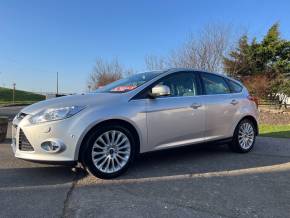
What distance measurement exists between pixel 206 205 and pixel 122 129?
63.5 inches

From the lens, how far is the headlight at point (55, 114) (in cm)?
462

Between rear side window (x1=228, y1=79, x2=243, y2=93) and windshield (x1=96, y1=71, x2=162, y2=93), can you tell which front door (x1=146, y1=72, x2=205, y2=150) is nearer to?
windshield (x1=96, y1=71, x2=162, y2=93)

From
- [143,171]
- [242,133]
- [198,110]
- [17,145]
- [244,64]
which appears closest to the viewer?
[17,145]

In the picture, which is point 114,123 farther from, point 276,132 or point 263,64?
point 263,64

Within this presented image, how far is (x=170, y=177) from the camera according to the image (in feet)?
16.3

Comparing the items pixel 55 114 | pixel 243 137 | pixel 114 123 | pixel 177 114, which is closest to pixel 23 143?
pixel 55 114

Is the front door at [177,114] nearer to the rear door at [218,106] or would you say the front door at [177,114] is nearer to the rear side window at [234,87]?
the rear door at [218,106]

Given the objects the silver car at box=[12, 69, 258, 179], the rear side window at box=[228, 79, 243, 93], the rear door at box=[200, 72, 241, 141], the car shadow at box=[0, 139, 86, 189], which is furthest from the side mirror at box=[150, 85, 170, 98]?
the rear side window at box=[228, 79, 243, 93]

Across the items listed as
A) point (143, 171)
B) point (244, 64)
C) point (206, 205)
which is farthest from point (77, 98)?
point (244, 64)

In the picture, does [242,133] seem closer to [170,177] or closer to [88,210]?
[170,177]

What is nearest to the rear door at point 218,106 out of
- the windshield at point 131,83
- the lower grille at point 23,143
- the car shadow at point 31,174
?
the windshield at point 131,83

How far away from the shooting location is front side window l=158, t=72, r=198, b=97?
5711 mm

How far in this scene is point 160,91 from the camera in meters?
5.27

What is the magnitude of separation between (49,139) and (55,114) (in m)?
0.32
